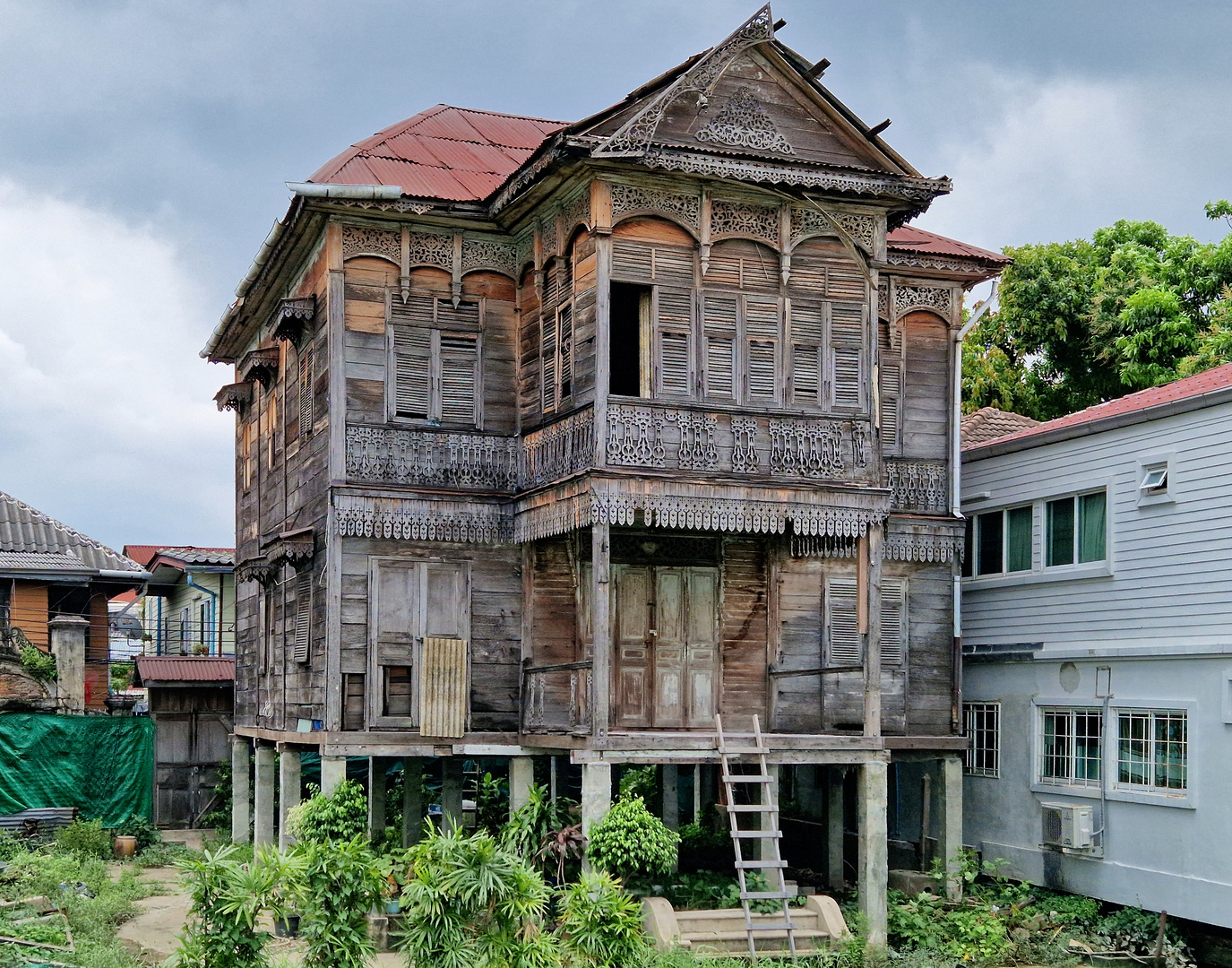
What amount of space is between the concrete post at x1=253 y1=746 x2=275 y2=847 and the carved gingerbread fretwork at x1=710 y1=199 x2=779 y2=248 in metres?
11.0

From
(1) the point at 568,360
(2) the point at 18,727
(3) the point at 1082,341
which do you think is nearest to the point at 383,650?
(1) the point at 568,360

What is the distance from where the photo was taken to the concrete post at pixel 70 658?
3023 cm

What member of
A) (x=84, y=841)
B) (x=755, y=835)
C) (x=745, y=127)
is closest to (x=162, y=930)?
(x=84, y=841)

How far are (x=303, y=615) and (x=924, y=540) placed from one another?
9.24 meters

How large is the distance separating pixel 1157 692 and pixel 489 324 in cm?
1011

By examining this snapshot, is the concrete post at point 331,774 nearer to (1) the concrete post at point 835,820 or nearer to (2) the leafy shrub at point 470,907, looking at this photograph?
(2) the leafy shrub at point 470,907

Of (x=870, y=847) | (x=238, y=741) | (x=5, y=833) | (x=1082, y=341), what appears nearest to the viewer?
(x=870, y=847)

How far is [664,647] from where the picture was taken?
2016cm

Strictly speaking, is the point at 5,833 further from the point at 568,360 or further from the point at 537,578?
the point at 568,360

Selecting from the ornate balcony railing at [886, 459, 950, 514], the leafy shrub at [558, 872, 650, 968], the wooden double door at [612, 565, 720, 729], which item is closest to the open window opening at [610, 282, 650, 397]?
the wooden double door at [612, 565, 720, 729]

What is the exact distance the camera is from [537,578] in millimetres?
20484

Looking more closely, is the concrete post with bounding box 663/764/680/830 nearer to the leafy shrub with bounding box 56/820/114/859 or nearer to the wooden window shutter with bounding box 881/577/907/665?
the wooden window shutter with bounding box 881/577/907/665

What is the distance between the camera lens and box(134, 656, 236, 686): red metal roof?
99.2 ft

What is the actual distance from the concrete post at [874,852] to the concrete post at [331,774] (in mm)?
6583
